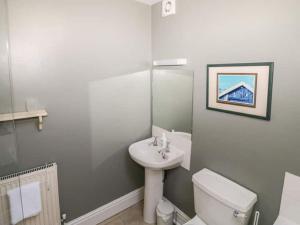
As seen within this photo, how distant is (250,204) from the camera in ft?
4.38

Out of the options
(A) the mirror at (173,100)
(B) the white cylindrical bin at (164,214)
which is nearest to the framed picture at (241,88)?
(A) the mirror at (173,100)

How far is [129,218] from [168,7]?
2326 mm

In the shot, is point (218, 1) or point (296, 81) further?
point (218, 1)

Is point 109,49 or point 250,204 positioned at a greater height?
point 109,49

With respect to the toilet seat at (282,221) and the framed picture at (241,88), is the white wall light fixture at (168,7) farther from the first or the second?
the toilet seat at (282,221)

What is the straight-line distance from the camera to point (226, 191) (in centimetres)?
145

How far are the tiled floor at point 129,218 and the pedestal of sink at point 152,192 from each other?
11cm

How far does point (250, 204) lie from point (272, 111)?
2.15 ft

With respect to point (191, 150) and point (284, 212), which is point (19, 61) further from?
point (284, 212)

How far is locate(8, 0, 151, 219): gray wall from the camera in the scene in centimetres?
153

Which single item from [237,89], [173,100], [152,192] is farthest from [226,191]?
[173,100]

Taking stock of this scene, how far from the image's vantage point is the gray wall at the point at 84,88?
153cm

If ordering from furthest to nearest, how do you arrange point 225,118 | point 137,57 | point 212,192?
point 137,57, point 225,118, point 212,192

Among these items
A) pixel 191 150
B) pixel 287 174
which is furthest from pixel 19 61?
pixel 287 174
